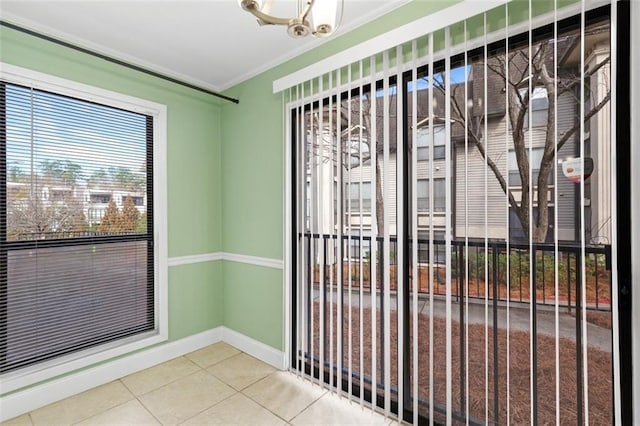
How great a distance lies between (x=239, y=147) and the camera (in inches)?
121

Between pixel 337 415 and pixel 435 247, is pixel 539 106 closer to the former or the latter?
pixel 435 247

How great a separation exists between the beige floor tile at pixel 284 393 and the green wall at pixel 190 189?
1035 mm

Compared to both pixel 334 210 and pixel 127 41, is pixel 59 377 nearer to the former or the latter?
pixel 334 210

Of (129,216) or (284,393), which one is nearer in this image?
(284,393)

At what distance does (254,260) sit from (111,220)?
1238mm

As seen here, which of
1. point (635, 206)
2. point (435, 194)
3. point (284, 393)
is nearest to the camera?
point (635, 206)

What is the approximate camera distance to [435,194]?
5.83ft

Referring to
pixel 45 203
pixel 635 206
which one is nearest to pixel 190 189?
pixel 45 203

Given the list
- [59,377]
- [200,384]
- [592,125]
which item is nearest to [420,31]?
[592,125]

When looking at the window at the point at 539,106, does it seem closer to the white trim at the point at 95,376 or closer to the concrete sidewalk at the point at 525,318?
the concrete sidewalk at the point at 525,318

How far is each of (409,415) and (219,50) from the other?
3.02 metres

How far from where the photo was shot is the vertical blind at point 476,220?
1.42 metres

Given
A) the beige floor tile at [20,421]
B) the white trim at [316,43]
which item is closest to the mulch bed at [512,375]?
the white trim at [316,43]

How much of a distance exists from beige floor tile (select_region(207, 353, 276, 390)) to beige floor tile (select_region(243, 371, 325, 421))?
0.08 metres
